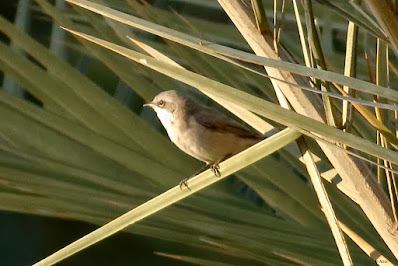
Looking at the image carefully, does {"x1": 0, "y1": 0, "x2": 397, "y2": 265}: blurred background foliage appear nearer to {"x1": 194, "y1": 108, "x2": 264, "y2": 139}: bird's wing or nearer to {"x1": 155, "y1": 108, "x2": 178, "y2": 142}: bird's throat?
{"x1": 194, "y1": 108, "x2": 264, "y2": 139}: bird's wing

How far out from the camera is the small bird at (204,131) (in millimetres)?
3596

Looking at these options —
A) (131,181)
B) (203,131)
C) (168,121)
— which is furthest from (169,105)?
(131,181)

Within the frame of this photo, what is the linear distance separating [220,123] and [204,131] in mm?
75

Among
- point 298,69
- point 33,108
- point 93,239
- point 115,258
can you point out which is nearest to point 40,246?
point 115,258

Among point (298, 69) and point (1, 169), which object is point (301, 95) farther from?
point (1, 169)

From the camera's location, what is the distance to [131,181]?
232cm

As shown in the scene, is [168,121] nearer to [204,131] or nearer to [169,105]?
[169,105]

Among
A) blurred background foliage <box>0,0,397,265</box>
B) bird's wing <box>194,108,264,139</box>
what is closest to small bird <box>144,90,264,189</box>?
bird's wing <box>194,108,264,139</box>

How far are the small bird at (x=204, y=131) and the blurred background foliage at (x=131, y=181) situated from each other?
61 cm

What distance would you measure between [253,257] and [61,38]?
146cm

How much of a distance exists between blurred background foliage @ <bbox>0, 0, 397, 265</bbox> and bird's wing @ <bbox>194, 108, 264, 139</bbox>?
627mm

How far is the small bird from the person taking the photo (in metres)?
3.60

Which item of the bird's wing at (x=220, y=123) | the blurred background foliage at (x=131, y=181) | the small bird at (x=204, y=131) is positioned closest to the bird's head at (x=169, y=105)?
the small bird at (x=204, y=131)

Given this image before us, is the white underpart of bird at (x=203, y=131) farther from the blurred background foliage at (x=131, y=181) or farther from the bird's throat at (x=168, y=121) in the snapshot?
the blurred background foliage at (x=131, y=181)
